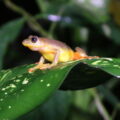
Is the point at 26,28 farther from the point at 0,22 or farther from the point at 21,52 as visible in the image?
the point at 0,22

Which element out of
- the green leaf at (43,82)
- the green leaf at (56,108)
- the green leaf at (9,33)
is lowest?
the green leaf at (56,108)

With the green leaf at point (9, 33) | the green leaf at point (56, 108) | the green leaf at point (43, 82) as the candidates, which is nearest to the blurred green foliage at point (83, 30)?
the green leaf at point (9, 33)

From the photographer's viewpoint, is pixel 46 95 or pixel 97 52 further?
pixel 97 52

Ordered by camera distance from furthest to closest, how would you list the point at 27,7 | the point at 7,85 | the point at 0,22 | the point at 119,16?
the point at 0,22 < the point at 27,7 < the point at 119,16 < the point at 7,85

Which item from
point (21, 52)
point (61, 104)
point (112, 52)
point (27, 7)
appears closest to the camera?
point (61, 104)

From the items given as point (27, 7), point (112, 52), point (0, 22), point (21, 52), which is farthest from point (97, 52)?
point (0, 22)

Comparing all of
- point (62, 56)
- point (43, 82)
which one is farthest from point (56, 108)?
point (43, 82)

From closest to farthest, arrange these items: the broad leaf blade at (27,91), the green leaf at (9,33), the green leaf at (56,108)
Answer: the broad leaf blade at (27,91) → the green leaf at (56,108) → the green leaf at (9,33)

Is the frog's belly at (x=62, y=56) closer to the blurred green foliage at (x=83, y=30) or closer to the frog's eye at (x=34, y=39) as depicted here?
the frog's eye at (x=34, y=39)

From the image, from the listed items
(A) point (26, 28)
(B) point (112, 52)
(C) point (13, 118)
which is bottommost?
(B) point (112, 52)
